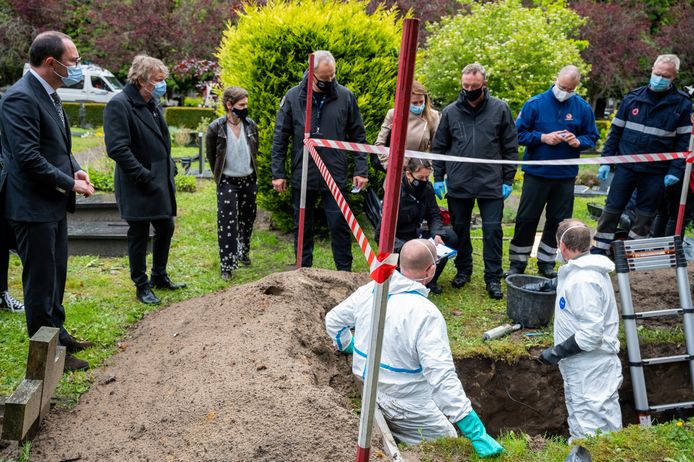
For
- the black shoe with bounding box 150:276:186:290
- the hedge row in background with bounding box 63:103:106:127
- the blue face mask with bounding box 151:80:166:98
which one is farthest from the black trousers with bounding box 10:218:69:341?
the hedge row in background with bounding box 63:103:106:127

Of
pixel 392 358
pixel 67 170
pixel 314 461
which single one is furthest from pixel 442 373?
pixel 67 170

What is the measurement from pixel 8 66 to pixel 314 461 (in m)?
31.3

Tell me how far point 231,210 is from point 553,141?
334cm

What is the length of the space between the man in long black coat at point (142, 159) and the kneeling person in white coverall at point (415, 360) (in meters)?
2.46

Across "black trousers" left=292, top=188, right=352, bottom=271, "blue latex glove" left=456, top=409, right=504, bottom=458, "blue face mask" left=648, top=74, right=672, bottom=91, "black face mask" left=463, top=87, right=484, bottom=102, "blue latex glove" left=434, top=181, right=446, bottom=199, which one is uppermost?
"blue face mask" left=648, top=74, right=672, bottom=91

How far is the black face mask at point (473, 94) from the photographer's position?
5945mm

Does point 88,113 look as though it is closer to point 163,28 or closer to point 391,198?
point 163,28

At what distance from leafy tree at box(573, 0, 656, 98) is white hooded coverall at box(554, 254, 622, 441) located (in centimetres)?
2202

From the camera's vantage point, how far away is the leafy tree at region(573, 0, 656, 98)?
24.2 metres

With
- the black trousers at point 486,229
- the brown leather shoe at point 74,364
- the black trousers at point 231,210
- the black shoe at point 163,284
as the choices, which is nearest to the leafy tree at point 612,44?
the black trousers at point 486,229

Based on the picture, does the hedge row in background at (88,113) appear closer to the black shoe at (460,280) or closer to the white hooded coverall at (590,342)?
the black shoe at (460,280)

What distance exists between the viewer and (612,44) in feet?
80.2

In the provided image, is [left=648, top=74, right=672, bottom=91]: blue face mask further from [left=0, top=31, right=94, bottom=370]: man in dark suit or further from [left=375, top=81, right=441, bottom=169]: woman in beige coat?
[left=0, top=31, right=94, bottom=370]: man in dark suit

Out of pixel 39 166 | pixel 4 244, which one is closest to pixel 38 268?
pixel 39 166
